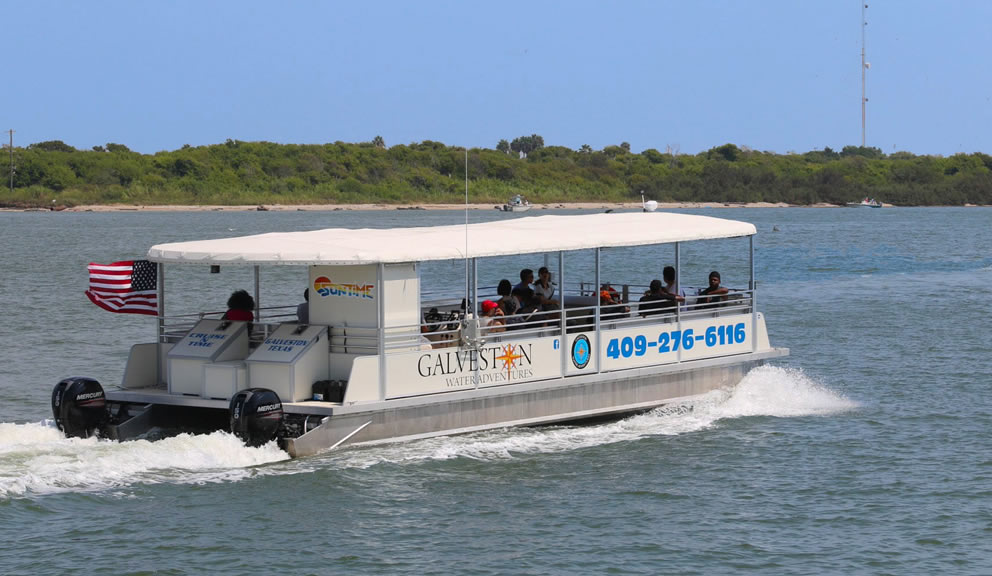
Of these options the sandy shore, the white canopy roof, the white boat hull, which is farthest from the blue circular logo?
the sandy shore

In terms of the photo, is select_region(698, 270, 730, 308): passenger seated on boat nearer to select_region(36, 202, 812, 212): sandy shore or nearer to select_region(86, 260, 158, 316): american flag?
select_region(86, 260, 158, 316): american flag

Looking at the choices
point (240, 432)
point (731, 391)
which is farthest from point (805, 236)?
point (240, 432)

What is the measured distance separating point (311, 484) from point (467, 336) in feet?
8.15

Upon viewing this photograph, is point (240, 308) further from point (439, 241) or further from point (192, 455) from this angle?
point (439, 241)

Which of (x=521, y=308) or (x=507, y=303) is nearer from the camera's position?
(x=507, y=303)

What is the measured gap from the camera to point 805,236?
73.6 metres

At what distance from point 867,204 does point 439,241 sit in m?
114

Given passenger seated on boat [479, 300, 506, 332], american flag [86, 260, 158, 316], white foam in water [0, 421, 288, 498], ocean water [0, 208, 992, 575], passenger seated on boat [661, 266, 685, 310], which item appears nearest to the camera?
ocean water [0, 208, 992, 575]

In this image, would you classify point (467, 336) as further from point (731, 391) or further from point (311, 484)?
point (731, 391)

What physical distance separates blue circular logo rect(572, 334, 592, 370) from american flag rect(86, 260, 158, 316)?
190 inches

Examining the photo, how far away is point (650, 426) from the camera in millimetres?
16750

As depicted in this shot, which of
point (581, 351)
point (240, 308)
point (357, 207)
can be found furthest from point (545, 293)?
point (357, 207)

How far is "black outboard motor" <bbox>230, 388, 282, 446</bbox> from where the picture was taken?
13.9m

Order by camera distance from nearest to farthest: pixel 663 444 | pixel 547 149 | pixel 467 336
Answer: pixel 467 336, pixel 663 444, pixel 547 149
